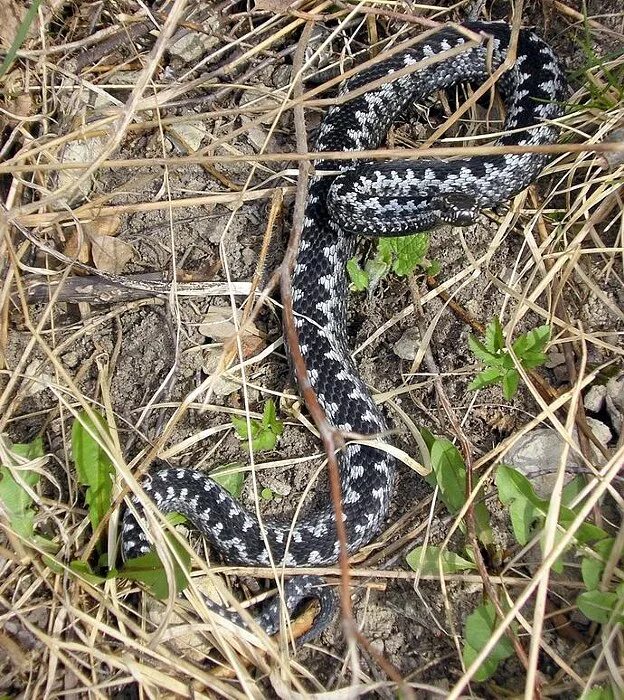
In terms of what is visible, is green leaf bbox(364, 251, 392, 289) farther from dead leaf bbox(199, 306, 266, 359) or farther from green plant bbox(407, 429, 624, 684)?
green plant bbox(407, 429, 624, 684)

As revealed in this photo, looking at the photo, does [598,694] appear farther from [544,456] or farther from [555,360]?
[555,360]

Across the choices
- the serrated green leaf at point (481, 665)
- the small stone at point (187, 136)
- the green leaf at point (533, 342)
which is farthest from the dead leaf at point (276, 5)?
the serrated green leaf at point (481, 665)

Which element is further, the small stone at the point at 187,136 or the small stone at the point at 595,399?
the small stone at the point at 187,136

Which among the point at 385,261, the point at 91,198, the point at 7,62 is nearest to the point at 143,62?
the point at 91,198

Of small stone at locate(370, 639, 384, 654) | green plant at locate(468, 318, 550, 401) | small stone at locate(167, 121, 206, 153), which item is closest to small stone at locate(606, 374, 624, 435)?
green plant at locate(468, 318, 550, 401)

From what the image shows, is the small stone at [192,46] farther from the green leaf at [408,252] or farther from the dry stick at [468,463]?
the dry stick at [468,463]

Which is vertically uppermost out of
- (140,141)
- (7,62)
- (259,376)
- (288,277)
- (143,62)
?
(7,62)

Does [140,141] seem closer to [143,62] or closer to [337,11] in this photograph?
[143,62]

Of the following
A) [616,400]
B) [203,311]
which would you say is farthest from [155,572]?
[616,400]
